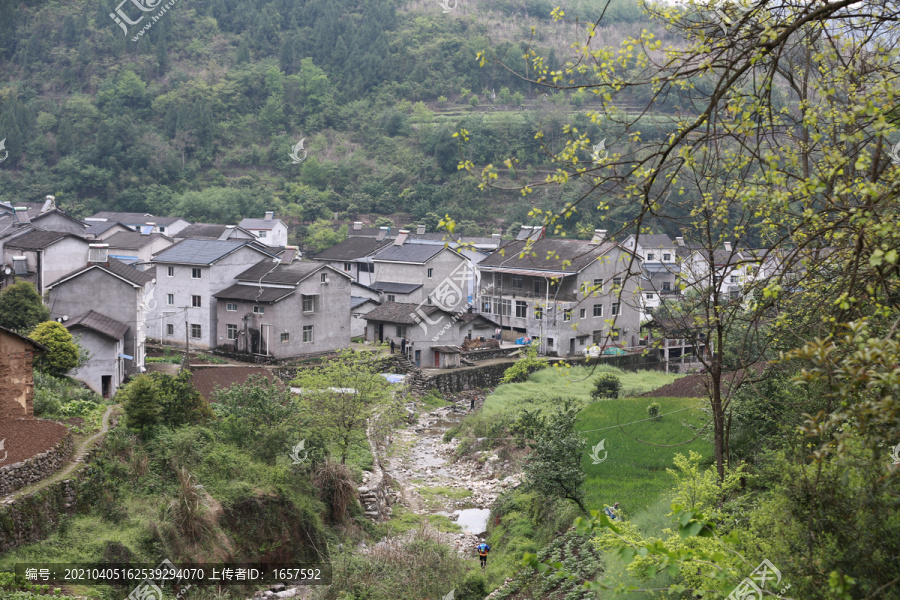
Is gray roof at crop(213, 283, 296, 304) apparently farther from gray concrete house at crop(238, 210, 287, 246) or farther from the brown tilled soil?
gray concrete house at crop(238, 210, 287, 246)

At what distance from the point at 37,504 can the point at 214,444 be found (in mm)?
4782

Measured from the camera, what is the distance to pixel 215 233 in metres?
49.3

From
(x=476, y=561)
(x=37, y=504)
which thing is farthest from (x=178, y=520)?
(x=476, y=561)

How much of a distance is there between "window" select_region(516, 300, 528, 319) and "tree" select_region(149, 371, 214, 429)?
24.7 metres

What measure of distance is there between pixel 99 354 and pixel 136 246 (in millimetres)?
20275

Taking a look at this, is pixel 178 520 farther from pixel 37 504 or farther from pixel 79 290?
pixel 79 290

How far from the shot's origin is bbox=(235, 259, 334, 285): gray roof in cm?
3234

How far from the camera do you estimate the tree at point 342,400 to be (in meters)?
18.9

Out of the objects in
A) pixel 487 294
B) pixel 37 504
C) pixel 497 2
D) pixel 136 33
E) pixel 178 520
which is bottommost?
pixel 178 520

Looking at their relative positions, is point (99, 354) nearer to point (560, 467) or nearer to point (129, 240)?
point (560, 467)

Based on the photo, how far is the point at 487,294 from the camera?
1645 inches

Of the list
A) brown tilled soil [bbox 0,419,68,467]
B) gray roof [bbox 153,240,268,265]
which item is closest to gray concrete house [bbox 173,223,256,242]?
gray roof [bbox 153,240,268,265]

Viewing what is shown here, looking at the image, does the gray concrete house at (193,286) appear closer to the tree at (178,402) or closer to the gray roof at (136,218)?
the tree at (178,402)

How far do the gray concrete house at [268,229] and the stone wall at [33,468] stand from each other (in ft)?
137
